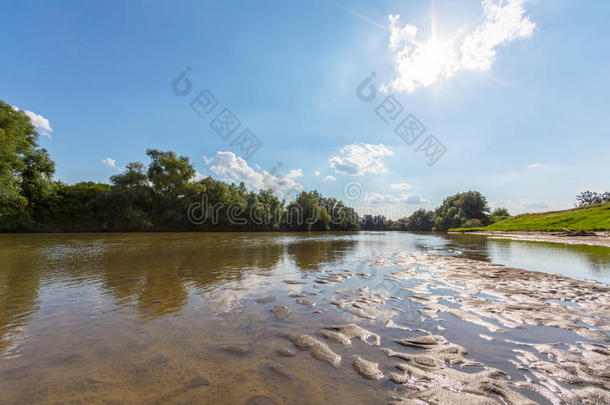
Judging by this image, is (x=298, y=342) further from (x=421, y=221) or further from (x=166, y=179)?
(x=421, y=221)

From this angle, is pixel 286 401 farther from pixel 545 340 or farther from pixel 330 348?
pixel 545 340

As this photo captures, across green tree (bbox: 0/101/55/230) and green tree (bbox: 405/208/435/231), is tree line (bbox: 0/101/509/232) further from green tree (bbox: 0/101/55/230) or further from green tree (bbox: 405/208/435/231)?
green tree (bbox: 405/208/435/231)

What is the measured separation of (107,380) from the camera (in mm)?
2283

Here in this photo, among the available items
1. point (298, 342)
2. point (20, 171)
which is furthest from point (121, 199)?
point (298, 342)

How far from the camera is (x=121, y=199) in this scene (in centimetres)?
4719

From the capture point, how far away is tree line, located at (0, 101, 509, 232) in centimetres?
3164

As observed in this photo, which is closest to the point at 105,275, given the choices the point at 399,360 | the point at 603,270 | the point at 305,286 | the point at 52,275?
the point at 52,275

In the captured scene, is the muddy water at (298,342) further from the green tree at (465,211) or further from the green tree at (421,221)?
the green tree at (421,221)

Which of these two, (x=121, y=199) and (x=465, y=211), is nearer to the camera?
(x=121, y=199)

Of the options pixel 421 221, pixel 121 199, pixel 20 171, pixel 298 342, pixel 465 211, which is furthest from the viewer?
pixel 421 221

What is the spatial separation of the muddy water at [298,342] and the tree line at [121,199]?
124 feet

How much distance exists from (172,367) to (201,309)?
1.98 meters

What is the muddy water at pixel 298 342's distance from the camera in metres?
2.20

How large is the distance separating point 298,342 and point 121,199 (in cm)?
5673
